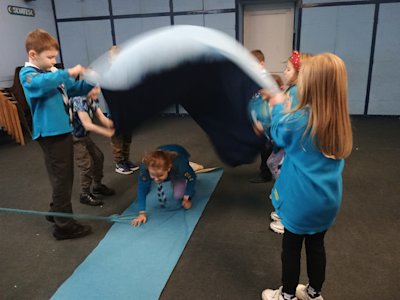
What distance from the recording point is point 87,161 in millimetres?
2635

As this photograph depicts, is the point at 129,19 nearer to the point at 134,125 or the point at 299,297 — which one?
the point at 134,125

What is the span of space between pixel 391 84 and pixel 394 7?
1.17 meters

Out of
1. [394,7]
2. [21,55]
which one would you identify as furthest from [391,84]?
[21,55]

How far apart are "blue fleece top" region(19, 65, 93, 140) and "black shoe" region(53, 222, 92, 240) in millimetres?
671

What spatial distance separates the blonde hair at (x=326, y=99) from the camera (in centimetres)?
118

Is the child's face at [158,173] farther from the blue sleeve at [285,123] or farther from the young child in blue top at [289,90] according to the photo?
the blue sleeve at [285,123]

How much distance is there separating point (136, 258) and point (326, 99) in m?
1.44

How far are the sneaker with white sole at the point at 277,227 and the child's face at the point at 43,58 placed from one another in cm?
173

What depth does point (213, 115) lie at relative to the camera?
175 centimetres

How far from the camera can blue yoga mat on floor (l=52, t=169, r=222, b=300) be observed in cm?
176

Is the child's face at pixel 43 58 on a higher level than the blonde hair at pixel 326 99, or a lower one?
higher

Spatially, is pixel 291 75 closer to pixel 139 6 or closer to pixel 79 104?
pixel 79 104

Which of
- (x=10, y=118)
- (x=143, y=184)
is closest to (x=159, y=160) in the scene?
(x=143, y=184)

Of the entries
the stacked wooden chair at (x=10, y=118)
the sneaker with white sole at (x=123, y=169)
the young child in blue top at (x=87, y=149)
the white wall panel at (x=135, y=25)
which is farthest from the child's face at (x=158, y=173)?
the white wall panel at (x=135, y=25)
